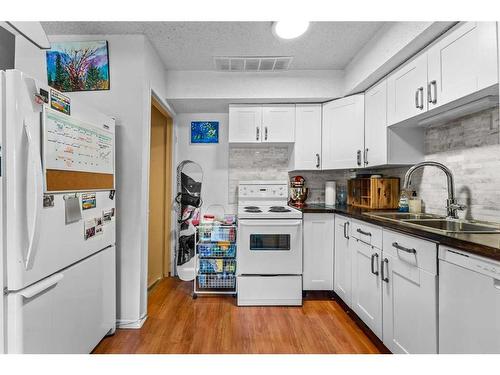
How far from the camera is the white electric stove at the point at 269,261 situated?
244cm

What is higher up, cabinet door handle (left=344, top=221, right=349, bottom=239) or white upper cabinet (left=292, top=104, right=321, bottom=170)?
white upper cabinet (left=292, top=104, right=321, bottom=170)

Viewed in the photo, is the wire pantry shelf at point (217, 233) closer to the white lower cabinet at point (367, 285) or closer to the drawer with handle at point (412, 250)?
the white lower cabinet at point (367, 285)

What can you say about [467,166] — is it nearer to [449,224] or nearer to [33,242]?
[449,224]

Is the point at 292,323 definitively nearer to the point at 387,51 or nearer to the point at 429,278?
the point at 429,278

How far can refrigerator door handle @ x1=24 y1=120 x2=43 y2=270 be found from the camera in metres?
1.14

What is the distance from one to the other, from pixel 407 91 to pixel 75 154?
2345 mm

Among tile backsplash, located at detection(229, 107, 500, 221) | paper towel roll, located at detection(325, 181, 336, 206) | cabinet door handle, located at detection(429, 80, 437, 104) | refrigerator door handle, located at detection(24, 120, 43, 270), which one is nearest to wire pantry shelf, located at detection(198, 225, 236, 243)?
paper towel roll, located at detection(325, 181, 336, 206)

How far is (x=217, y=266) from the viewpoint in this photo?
2.69m

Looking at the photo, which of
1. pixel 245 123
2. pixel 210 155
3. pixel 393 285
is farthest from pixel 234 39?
pixel 393 285

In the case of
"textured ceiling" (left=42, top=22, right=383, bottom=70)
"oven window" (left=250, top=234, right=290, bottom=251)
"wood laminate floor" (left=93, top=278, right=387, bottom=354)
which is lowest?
"wood laminate floor" (left=93, top=278, right=387, bottom=354)

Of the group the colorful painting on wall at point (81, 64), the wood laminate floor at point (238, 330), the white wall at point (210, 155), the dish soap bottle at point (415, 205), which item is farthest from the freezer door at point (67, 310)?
the dish soap bottle at point (415, 205)

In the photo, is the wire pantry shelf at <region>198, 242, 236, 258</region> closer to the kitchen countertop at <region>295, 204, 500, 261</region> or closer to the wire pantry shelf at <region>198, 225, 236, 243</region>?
the wire pantry shelf at <region>198, 225, 236, 243</region>

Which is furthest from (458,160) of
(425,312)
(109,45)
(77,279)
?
(109,45)

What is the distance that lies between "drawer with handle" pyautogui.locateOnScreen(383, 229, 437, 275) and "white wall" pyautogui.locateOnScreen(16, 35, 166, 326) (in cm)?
186
